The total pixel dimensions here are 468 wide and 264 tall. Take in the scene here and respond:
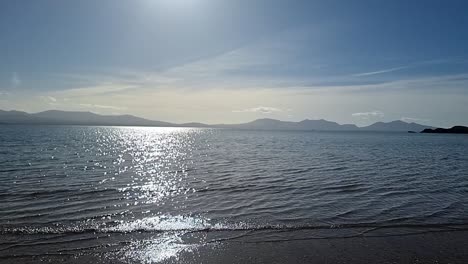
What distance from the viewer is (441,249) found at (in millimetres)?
11484

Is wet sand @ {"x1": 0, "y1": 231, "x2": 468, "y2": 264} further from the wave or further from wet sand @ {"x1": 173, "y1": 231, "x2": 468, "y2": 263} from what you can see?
the wave

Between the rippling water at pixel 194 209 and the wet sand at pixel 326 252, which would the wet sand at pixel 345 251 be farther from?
the rippling water at pixel 194 209

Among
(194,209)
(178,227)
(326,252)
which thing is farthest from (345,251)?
(194,209)

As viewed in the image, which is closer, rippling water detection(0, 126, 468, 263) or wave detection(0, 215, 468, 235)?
rippling water detection(0, 126, 468, 263)

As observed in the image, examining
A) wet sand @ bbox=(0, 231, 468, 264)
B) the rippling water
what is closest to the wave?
the rippling water

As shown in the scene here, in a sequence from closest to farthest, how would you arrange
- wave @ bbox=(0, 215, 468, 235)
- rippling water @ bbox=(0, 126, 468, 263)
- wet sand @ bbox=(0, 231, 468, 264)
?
1. wet sand @ bbox=(0, 231, 468, 264)
2. rippling water @ bbox=(0, 126, 468, 263)
3. wave @ bbox=(0, 215, 468, 235)

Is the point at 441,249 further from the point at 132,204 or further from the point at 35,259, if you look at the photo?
the point at 132,204

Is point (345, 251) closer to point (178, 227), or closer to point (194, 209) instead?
point (178, 227)

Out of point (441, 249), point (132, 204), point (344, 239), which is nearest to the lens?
point (441, 249)

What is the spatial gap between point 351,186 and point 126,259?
18.6 metres

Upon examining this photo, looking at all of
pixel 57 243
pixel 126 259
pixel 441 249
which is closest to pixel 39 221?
pixel 57 243

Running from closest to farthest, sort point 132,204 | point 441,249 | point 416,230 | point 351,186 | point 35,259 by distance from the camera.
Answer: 1. point 35,259
2. point 441,249
3. point 416,230
4. point 132,204
5. point 351,186

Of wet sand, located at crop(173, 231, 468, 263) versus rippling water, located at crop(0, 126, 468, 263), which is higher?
wet sand, located at crop(173, 231, 468, 263)

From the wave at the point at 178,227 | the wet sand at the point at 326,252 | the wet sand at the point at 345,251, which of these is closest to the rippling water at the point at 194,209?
the wave at the point at 178,227
